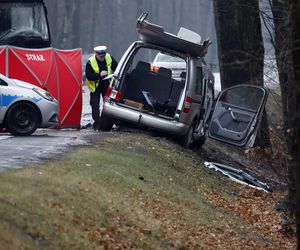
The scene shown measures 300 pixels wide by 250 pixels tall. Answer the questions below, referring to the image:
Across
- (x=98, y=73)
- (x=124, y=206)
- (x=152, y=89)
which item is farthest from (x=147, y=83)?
(x=124, y=206)

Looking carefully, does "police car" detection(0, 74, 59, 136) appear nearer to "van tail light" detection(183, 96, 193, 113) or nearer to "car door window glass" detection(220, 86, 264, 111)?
"van tail light" detection(183, 96, 193, 113)

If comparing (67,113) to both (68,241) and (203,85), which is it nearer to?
(203,85)

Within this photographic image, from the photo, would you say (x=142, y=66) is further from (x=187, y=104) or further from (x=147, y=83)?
(x=187, y=104)

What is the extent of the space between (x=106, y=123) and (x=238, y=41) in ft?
17.4

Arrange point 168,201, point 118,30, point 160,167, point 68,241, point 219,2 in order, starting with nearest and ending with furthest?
1. point 68,241
2. point 168,201
3. point 160,167
4. point 219,2
5. point 118,30

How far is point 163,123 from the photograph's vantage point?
781 inches

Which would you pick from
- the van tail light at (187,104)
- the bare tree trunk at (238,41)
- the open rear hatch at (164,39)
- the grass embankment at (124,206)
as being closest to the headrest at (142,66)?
the open rear hatch at (164,39)

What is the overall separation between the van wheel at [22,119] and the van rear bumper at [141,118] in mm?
1347

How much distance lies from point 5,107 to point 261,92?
16.3 ft

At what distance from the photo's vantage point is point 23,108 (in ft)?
64.5

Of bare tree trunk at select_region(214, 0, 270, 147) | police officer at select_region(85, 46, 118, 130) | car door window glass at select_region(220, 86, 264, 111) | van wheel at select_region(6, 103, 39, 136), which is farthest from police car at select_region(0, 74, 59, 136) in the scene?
bare tree trunk at select_region(214, 0, 270, 147)

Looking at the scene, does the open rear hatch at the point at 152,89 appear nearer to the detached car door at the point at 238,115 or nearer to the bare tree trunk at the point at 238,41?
the detached car door at the point at 238,115

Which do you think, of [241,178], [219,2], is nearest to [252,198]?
[241,178]

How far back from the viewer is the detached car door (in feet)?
66.1
